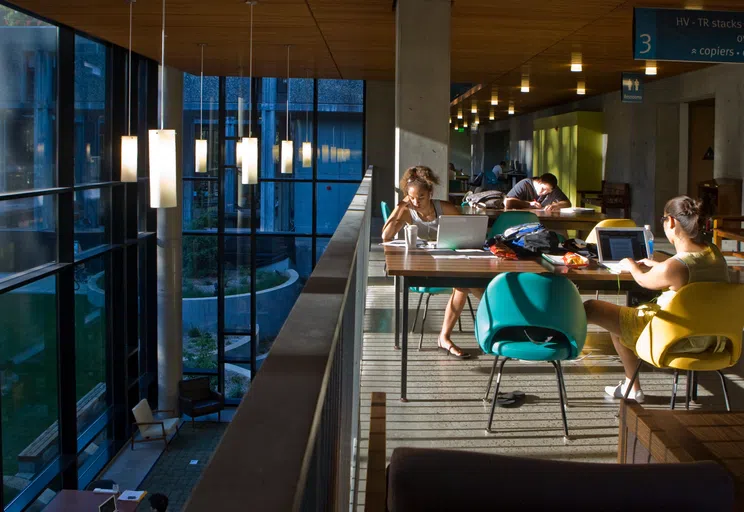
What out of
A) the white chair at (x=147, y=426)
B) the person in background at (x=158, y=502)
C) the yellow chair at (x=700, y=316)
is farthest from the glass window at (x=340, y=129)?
the yellow chair at (x=700, y=316)

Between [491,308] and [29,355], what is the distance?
8.02 m

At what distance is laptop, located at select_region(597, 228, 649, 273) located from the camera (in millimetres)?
4824

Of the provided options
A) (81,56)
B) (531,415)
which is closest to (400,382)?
(531,415)

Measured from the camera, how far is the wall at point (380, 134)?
16.8 meters

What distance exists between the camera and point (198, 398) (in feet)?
51.8

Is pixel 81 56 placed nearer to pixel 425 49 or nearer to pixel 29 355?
pixel 29 355

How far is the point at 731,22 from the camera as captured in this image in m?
7.32

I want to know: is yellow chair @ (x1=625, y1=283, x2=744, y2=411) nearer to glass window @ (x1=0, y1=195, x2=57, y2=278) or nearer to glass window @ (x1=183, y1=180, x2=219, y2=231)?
glass window @ (x1=0, y1=195, x2=57, y2=278)

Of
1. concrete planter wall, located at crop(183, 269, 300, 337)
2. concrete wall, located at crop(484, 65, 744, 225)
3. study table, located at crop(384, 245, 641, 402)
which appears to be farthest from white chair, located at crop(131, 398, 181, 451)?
study table, located at crop(384, 245, 641, 402)

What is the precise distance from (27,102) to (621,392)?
8.30 meters

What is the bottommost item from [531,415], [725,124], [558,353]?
[531,415]

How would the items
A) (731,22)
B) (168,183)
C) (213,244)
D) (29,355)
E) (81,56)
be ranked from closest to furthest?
(168,183) < (731,22) < (29,355) < (81,56) < (213,244)

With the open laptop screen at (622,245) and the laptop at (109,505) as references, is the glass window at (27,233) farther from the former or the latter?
the open laptop screen at (622,245)

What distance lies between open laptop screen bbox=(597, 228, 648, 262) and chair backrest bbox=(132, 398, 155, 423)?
35.1 ft
